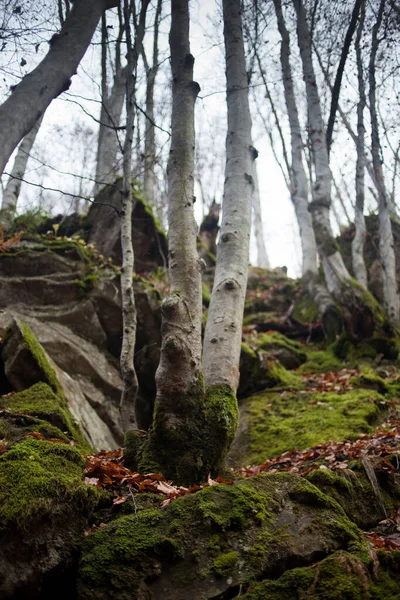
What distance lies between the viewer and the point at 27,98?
3842 millimetres

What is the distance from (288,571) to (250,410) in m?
4.45

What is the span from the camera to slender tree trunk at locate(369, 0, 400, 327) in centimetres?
910

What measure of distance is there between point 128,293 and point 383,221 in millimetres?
7816

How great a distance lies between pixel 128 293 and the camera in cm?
529

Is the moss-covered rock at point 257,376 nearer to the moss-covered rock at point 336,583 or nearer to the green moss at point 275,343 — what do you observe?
the green moss at point 275,343

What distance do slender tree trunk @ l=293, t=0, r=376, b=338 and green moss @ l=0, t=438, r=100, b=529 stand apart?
7.08m

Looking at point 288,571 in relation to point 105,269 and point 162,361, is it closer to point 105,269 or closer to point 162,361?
point 162,361

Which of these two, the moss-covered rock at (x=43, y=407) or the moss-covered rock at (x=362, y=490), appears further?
the moss-covered rock at (x=43, y=407)

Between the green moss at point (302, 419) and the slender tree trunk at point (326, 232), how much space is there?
94.1 inches

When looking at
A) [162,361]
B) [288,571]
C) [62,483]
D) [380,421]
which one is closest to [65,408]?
[162,361]

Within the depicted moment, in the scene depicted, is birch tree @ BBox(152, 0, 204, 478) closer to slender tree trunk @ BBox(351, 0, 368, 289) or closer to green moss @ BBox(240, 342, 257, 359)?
green moss @ BBox(240, 342, 257, 359)

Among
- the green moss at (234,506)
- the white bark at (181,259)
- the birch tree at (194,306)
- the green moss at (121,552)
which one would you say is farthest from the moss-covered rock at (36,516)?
the white bark at (181,259)

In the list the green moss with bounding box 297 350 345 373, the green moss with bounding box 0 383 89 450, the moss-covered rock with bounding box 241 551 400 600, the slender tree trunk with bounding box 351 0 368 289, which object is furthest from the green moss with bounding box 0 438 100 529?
the slender tree trunk with bounding box 351 0 368 289

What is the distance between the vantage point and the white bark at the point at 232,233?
403 centimetres
